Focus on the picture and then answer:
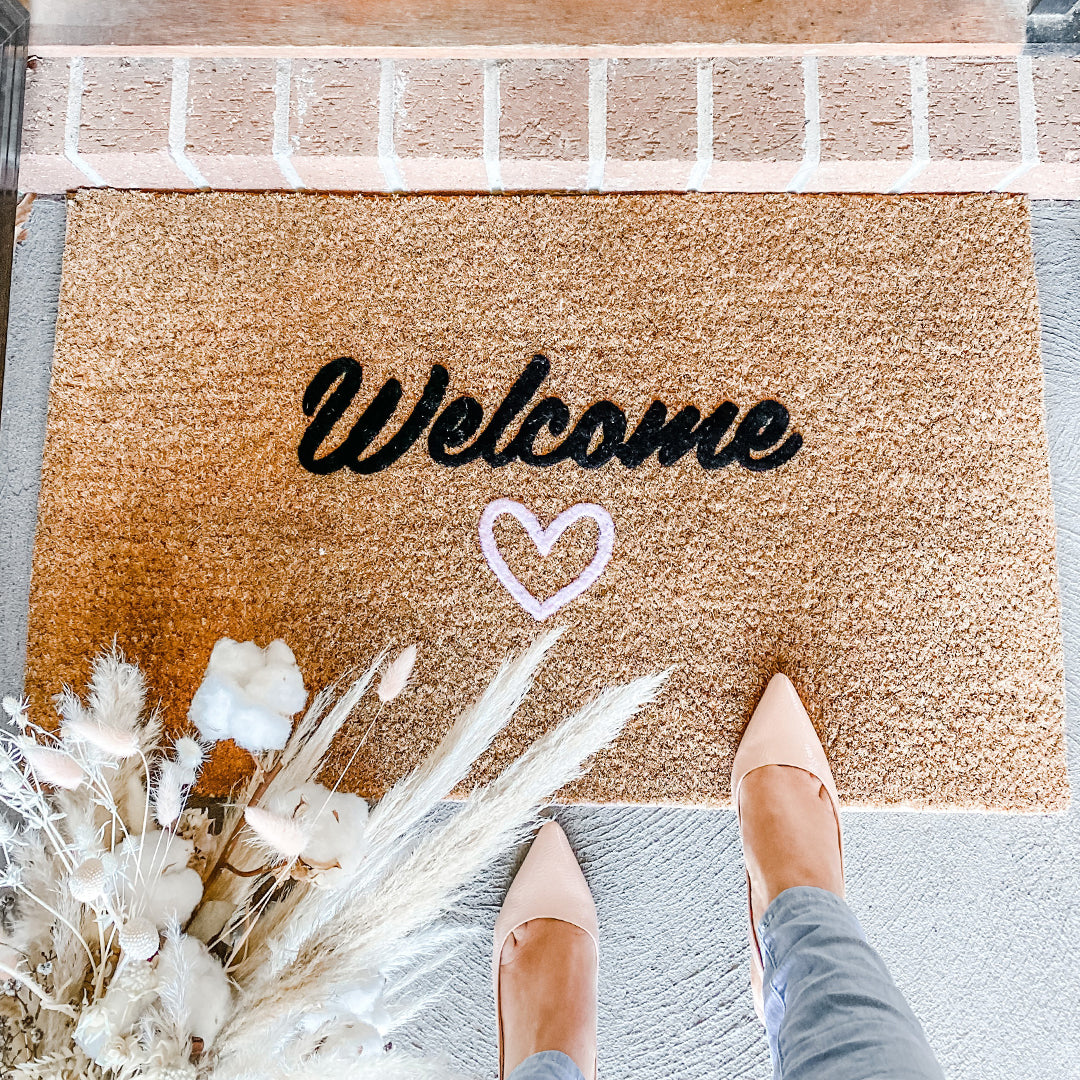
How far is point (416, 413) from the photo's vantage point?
45.0 inches

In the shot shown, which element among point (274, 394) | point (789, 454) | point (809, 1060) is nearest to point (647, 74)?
point (789, 454)

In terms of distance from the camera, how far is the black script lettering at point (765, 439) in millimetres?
1130

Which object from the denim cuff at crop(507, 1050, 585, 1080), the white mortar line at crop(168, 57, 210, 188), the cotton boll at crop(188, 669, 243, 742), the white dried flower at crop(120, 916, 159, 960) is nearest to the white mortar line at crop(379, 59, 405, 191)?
the white mortar line at crop(168, 57, 210, 188)

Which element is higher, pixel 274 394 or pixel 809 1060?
pixel 274 394

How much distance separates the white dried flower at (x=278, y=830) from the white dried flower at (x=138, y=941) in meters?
0.11

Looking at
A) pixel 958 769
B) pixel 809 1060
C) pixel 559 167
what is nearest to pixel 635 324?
pixel 559 167

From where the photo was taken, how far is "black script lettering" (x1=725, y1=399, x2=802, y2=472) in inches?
44.5

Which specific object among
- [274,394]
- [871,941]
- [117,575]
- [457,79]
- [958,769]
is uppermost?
[457,79]

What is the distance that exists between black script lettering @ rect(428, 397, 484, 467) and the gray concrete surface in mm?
529

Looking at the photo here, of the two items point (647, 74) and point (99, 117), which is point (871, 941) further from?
point (99, 117)

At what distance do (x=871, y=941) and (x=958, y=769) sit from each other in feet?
0.91

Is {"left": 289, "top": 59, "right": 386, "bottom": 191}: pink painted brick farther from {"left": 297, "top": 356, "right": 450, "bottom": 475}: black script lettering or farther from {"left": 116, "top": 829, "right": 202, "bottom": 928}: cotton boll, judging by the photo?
{"left": 116, "top": 829, "right": 202, "bottom": 928}: cotton boll

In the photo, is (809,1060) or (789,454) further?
(789,454)

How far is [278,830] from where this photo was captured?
63 cm
